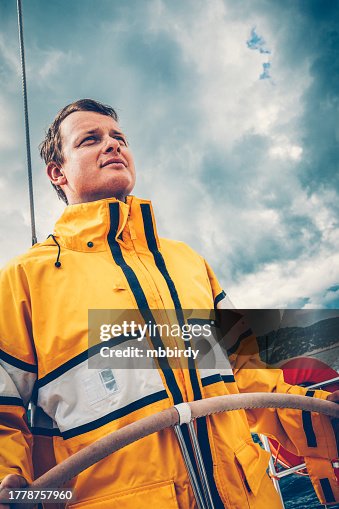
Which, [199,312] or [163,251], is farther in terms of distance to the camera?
[163,251]

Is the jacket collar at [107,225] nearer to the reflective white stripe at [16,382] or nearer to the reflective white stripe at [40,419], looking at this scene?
the reflective white stripe at [16,382]

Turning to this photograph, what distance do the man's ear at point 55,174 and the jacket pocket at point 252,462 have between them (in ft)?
6.25

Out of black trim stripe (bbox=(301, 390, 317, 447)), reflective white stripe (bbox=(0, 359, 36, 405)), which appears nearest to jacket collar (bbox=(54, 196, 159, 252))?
reflective white stripe (bbox=(0, 359, 36, 405))

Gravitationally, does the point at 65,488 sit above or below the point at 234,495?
above

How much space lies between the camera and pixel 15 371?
1463 millimetres

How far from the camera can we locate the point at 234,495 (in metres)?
1.34

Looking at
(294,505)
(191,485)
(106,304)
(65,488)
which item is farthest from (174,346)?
(294,505)

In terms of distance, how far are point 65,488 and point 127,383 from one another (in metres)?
0.42

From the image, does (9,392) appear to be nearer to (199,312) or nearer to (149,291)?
(149,291)

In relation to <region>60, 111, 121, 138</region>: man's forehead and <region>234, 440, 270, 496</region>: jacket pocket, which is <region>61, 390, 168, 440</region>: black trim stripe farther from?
<region>60, 111, 121, 138</region>: man's forehead

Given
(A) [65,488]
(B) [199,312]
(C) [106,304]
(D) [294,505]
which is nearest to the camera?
(A) [65,488]

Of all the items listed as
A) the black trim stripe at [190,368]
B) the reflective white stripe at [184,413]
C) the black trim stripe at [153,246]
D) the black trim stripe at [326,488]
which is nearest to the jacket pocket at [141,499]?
the black trim stripe at [190,368]

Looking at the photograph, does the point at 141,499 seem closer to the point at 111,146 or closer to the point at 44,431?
the point at 44,431

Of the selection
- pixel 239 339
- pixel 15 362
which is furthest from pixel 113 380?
pixel 239 339
